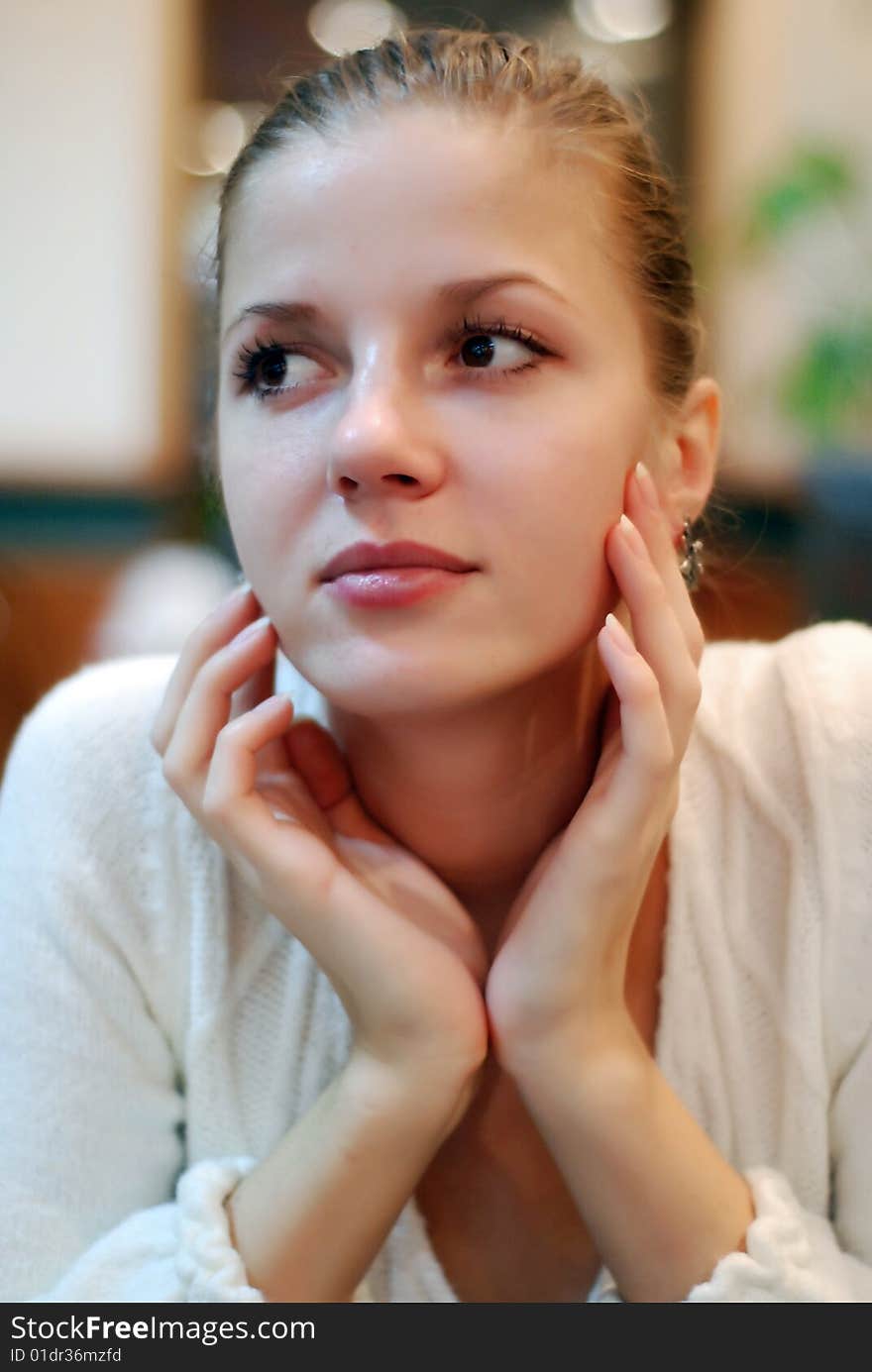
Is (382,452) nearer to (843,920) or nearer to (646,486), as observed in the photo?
(646,486)

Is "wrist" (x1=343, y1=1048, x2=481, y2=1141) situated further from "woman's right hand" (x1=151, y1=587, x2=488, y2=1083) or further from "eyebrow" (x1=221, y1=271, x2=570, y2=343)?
"eyebrow" (x1=221, y1=271, x2=570, y2=343)

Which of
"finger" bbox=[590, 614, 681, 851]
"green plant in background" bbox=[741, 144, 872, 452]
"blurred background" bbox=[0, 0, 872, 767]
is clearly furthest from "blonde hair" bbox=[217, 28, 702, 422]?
"blurred background" bbox=[0, 0, 872, 767]

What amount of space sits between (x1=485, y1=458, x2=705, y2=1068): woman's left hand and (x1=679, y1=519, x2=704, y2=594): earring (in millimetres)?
135

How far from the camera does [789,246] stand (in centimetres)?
296

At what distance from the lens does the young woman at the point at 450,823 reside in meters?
0.78

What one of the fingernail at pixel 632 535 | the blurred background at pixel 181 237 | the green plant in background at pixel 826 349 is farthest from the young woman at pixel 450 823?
the blurred background at pixel 181 237

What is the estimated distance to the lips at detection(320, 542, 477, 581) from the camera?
2.50 feet

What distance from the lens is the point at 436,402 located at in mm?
782

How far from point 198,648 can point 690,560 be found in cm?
41

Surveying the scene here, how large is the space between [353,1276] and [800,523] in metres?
2.62
